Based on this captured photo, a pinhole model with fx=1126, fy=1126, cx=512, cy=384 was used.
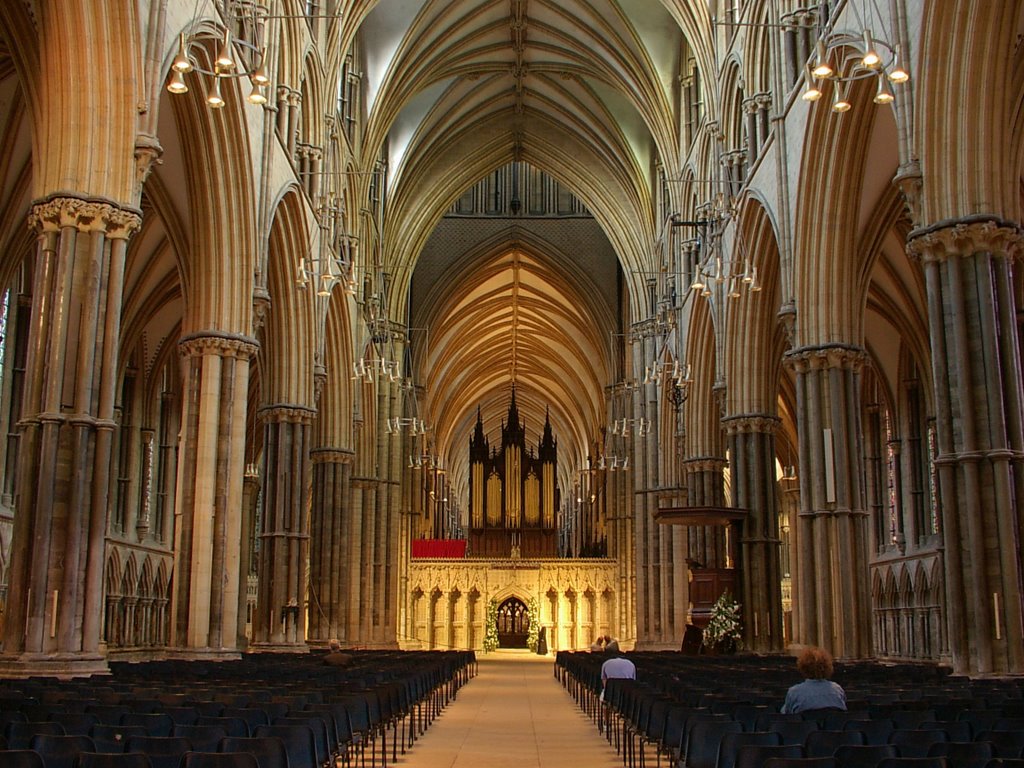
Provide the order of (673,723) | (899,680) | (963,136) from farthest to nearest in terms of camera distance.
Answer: (963,136)
(899,680)
(673,723)

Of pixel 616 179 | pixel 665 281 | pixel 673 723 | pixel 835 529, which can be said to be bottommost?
pixel 673 723

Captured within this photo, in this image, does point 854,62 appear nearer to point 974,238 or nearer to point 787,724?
point 974,238

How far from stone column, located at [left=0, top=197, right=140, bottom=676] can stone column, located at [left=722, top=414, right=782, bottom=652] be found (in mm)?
17333

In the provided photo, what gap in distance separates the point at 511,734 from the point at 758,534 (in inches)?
564

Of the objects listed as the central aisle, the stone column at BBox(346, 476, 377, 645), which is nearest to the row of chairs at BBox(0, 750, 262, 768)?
the central aisle

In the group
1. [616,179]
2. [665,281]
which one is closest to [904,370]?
[665,281]

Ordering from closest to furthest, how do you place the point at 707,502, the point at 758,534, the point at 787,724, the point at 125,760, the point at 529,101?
the point at 125,760 → the point at 787,724 → the point at 758,534 → the point at 707,502 → the point at 529,101

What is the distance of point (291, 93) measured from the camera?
2600 cm

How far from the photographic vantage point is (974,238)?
1534 centimetres

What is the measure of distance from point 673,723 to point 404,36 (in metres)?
30.6

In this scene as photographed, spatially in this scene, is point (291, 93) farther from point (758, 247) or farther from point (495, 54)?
point (495, 54)

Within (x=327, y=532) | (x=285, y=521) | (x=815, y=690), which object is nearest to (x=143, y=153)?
(x=815, y=690)

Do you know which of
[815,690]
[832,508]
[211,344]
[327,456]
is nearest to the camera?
[815,690]

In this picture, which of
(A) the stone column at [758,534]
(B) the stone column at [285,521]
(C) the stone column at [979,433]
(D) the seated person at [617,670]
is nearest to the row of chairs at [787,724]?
(C) the stone column at [979,433]
